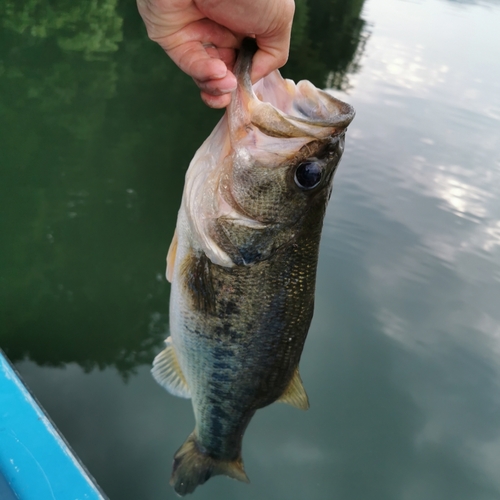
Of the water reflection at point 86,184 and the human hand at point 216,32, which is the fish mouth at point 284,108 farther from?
the water reflection at point 86,184

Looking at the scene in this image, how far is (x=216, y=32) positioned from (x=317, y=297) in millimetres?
3875

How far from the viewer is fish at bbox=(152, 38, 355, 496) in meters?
1.54

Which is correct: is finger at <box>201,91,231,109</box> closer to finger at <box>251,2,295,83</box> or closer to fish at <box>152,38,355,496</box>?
fish at <box>152,38,355,496</box>

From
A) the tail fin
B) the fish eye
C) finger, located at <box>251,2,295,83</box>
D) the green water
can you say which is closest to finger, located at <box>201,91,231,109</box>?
finger, located at <box>251,2,295,83</box>

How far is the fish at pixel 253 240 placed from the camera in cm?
154

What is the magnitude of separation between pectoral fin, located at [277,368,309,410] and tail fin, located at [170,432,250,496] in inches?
17.6

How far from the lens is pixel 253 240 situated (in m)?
1.65

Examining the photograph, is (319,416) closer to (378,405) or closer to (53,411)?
(378,405)

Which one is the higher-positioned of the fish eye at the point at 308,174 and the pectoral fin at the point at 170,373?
the fish eye at the point at 308,174

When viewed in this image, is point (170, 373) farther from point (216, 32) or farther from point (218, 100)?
point (216, 32)

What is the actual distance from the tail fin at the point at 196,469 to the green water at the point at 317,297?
138 centimetres

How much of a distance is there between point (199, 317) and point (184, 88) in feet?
32.1

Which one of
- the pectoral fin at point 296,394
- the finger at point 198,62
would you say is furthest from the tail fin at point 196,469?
the finger at point 198,62

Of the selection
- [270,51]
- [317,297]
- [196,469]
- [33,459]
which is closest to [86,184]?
[317,297]
